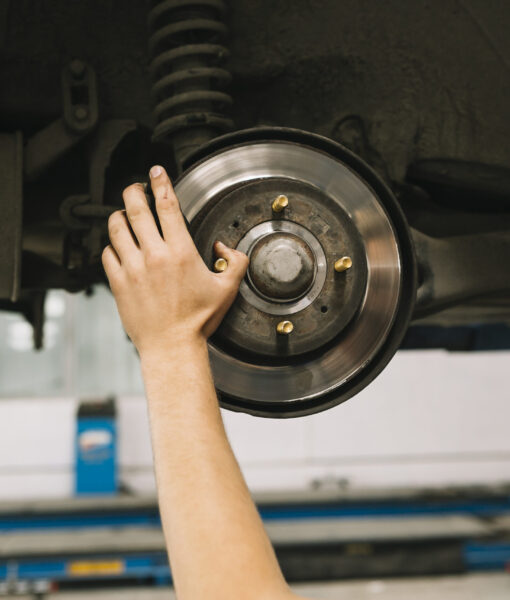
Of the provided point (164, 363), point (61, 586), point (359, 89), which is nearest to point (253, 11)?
point (359, 89)

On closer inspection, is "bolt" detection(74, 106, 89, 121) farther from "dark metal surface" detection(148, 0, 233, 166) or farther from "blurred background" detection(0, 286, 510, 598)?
"blurred background" detection(0, 286, 510, 598)

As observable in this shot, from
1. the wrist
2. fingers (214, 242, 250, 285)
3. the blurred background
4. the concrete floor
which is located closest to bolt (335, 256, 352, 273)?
fingers (214, 242, 250, 285)

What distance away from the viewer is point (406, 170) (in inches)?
39.3

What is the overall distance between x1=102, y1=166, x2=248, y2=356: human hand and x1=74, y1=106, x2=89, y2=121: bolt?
0.39 metres

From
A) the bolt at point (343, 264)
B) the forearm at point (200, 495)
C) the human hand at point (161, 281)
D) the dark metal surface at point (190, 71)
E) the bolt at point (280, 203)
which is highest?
the dark metal surface at point (190, 71)

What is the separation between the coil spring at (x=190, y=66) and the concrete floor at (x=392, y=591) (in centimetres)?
294

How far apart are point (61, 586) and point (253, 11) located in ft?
10.7

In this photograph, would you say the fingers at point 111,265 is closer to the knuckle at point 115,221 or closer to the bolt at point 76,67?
the knuckle at point 115,221

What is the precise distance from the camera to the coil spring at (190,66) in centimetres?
84

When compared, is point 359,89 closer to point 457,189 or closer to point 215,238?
point 457,189

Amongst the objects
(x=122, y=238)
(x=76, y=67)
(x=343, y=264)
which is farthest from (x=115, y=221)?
(x=76, y=67)

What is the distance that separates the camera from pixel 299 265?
2.15 ft

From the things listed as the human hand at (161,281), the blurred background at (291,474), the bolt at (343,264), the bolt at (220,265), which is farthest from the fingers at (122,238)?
the blurred background at (291,474)

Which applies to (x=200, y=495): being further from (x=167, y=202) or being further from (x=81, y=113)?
(x=81, y=113)
